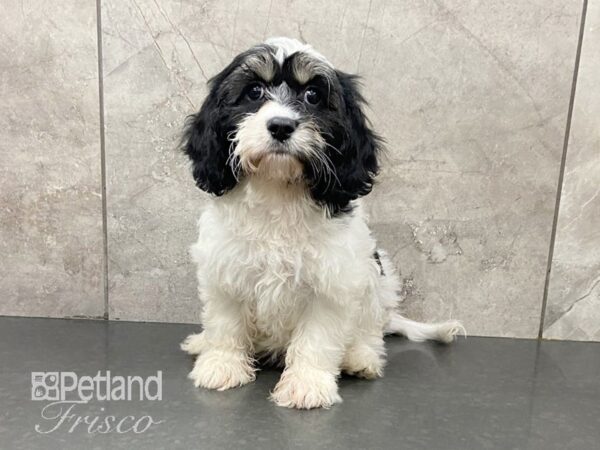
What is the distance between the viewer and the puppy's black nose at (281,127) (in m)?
1.58

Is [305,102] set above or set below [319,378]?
above

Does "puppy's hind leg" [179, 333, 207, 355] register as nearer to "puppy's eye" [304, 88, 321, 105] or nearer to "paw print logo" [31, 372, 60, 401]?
"paw print logo" [31, 372, 60, 401]

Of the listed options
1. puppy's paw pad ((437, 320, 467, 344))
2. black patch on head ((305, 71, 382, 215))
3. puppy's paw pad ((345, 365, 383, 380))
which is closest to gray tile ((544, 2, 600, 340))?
puppy's paw pad ((437, 320, 467, 344))

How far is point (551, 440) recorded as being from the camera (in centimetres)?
173

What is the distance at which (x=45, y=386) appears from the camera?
190 centimetres

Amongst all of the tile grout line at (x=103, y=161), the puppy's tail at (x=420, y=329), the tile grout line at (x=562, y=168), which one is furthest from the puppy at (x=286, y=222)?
the tile grout line at (x=562, y=168)

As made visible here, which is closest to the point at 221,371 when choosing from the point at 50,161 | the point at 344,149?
the point at 344,149

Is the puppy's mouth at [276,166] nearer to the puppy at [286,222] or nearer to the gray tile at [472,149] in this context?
the puppy at [286,222]

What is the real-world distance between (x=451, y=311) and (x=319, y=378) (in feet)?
3.06

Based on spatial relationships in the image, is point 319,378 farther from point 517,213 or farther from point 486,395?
point 517,213

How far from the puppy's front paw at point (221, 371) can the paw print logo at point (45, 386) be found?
44cm

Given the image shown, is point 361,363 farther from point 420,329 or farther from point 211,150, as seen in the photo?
point 211,150

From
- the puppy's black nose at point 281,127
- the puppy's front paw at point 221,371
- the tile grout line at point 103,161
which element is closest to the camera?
the puppy's black nose at point 281,127

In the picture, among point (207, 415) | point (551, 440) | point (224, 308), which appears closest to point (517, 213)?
point (551, 440)
